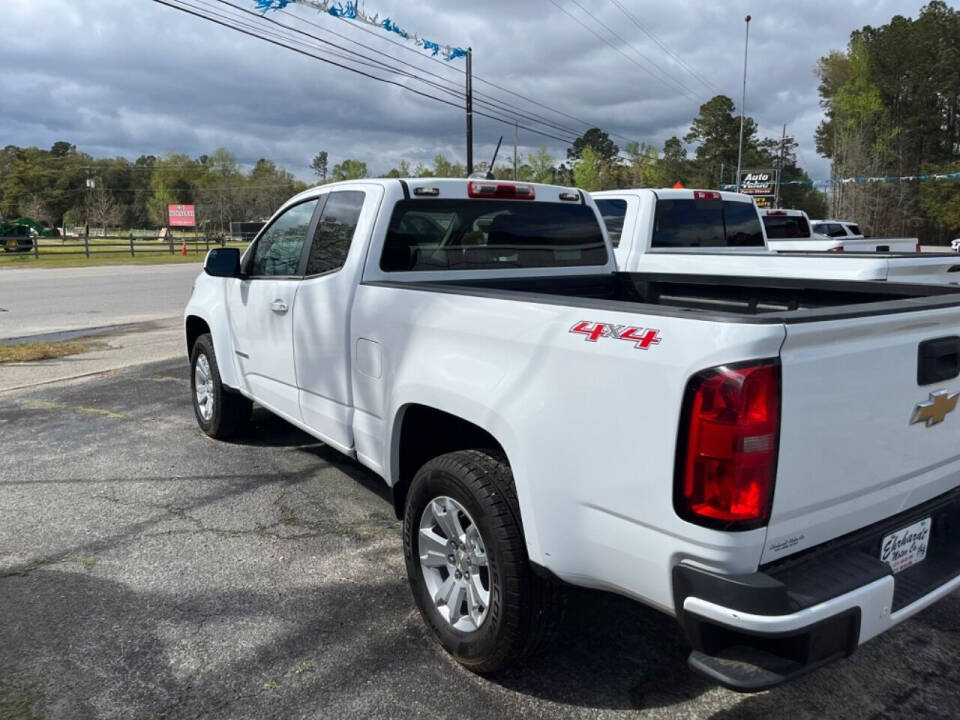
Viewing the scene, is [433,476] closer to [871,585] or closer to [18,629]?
[871,585]

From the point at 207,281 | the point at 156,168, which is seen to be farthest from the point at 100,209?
the point at 207,281

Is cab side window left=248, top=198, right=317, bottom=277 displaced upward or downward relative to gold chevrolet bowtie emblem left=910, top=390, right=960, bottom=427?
upward

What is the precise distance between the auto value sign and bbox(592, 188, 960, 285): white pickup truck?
115 ft

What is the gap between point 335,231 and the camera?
13.7 feet

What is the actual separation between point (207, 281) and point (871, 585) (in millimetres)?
4925

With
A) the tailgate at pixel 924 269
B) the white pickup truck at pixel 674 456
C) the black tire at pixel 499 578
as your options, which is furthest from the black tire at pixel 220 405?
the tailgate at pixel 924 269

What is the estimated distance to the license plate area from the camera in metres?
2.47

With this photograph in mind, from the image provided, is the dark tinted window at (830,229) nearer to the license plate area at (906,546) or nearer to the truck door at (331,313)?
the truck door at (331,313)

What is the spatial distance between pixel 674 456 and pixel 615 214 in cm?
571

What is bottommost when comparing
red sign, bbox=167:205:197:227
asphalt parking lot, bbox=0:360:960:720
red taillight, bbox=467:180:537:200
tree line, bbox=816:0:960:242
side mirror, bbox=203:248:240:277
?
asphalt parking lot, bbox=0:360:960:720

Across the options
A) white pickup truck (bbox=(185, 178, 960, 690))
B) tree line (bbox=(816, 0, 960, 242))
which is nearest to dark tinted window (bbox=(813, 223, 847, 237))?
white pickup truck (bbox=(185, 178, 960, 690))

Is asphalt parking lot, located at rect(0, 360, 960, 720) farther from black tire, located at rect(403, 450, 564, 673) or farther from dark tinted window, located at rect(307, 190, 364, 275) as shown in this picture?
dark tinted window, located at rect(307, 190, 364, 275)

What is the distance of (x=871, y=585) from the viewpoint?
7.24 ft

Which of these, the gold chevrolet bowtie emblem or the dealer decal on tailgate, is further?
the gold chevrolet bowtie emblem
